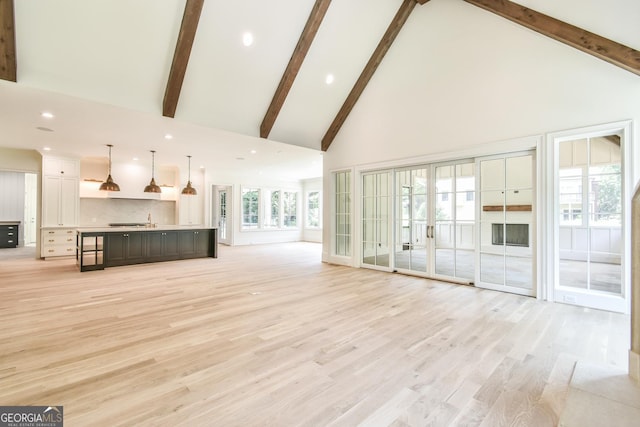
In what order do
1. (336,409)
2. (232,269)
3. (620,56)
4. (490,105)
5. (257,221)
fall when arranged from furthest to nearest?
(257,221) < (232,269) < (490,105) < (620,56) < (336,409)

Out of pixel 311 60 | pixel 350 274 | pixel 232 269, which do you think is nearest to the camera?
pixel 311 60

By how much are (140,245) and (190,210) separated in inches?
136

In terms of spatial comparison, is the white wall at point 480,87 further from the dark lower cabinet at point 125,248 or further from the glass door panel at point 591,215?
the dark lower cabinet at point 125,248

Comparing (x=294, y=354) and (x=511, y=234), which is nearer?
(x=294, y=354)

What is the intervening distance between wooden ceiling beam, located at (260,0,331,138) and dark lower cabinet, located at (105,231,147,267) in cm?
400

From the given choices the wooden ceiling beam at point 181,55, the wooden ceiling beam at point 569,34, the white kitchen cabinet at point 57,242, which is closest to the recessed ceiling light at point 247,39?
the wooden ceiling beam at point 181,55

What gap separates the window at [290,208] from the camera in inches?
491

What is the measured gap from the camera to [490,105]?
4586mm

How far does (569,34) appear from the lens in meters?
3.71

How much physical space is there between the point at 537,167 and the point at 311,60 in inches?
169

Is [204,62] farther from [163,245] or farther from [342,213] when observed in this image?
[163,245]

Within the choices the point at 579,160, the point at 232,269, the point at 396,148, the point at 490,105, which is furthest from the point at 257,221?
the point at 579,160

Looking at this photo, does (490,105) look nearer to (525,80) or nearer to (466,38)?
(525,80)

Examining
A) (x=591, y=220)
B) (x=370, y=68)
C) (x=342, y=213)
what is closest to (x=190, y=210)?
(x=342, y=213)
